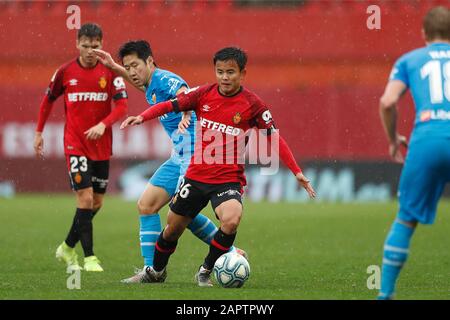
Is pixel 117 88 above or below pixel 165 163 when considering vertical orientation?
above

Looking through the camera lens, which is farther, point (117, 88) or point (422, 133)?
point (117, 88)

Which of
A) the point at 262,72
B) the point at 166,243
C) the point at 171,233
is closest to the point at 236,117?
the point at 171,233

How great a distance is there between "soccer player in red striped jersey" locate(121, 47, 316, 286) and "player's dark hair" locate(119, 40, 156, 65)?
35.5 inches

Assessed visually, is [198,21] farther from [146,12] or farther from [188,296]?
[188,296]

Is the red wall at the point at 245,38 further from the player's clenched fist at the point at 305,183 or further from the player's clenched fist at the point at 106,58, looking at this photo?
the player's clenched fist at the point at 305,183

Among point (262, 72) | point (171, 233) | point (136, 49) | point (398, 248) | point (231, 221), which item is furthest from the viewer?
point (262, 72)

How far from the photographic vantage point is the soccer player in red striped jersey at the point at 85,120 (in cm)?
967

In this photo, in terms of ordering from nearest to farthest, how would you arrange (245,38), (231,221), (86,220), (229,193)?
(231,221)
(229,193)
(86,220)
(245,38)

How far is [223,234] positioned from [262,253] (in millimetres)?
3554

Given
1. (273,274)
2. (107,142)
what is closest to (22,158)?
(107,142)

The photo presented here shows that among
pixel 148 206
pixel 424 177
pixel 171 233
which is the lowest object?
pixel 171 233

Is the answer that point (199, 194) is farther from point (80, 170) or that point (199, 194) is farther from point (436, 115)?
point (80, 170)

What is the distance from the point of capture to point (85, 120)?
32.6ft

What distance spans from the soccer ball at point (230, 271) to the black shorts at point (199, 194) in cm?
43
